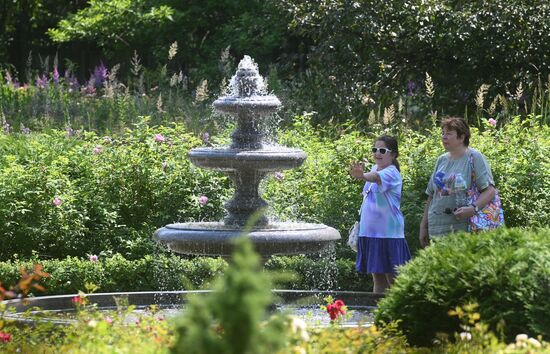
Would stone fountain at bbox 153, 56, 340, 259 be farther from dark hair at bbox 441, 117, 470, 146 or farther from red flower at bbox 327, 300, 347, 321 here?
red flower at bbox 327, 300, 347, 321

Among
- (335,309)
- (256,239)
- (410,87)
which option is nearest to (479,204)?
(256,239)

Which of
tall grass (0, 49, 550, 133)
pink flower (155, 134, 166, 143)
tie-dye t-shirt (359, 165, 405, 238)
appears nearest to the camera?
tie-dye t-shirt (359, 165, 405, 238)

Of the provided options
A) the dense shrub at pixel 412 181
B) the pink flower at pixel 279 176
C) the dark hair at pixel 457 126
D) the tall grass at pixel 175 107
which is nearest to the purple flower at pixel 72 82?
the tall grass at pixel 175 107

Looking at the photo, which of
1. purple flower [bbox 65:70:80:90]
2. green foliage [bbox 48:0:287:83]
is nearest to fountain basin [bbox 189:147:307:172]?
purple flower [bbox 65:70:80:90]

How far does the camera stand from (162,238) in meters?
8.38

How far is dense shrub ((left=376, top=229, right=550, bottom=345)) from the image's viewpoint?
5871 mm

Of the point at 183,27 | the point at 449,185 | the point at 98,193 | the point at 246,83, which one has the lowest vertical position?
the point at 98,193

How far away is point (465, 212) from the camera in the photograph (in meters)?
8.20

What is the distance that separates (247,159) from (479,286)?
2.80 meters

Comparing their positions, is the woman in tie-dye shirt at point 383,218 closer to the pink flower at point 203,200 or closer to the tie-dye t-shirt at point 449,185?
the tie-dye t-shirt at point 449,185

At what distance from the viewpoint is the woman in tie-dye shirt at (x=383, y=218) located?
8867mm

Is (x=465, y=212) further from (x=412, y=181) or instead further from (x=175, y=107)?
(x=175, y=107)

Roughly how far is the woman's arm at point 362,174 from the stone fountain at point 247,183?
0.44 m

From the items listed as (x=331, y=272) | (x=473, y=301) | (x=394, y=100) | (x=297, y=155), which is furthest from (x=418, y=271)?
(x=394, y=100)
